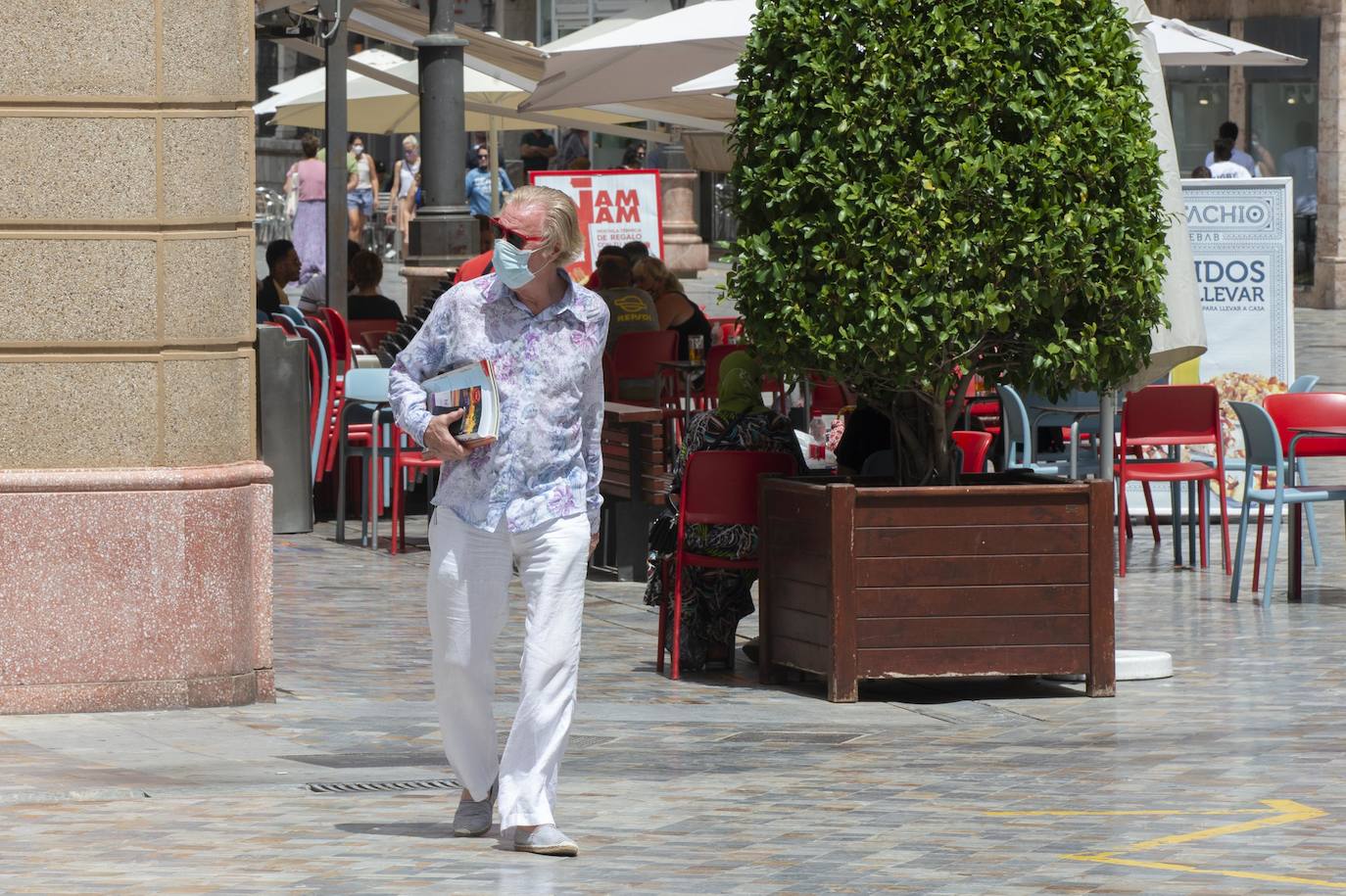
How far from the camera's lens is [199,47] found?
845 cm

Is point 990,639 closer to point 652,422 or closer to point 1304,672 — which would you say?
point 1304,672

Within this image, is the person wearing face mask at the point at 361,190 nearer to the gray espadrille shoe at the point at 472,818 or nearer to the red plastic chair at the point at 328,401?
the red plastic chair at the point at 328,401

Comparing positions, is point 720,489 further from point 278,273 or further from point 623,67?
point 278,273

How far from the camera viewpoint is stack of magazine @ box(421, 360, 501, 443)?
6.46m

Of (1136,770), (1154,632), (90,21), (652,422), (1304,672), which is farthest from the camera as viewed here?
(652,422)

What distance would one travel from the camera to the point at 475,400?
6477 mm

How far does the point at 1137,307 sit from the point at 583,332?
123 inches

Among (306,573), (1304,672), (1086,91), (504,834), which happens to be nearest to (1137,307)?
(1086,91)

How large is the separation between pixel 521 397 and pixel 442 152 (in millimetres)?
12018

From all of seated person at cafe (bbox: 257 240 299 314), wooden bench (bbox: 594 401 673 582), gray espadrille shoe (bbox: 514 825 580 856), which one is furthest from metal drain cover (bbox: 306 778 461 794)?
seated person at cafe (bbox: 257 240 299 314)

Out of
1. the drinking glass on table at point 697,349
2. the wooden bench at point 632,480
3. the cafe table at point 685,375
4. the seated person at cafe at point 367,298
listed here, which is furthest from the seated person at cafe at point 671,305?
the wooden bench at point 632,480

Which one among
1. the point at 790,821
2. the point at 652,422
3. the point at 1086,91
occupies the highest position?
the point at 1086,91

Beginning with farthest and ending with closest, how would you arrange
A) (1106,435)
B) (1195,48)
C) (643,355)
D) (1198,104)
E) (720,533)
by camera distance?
1. (1198,104)
2. (643,355)
3. (1195,48)
4. (1106,435)
5. (720,533)

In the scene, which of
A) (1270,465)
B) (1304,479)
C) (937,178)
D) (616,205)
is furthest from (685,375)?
(937,178)
